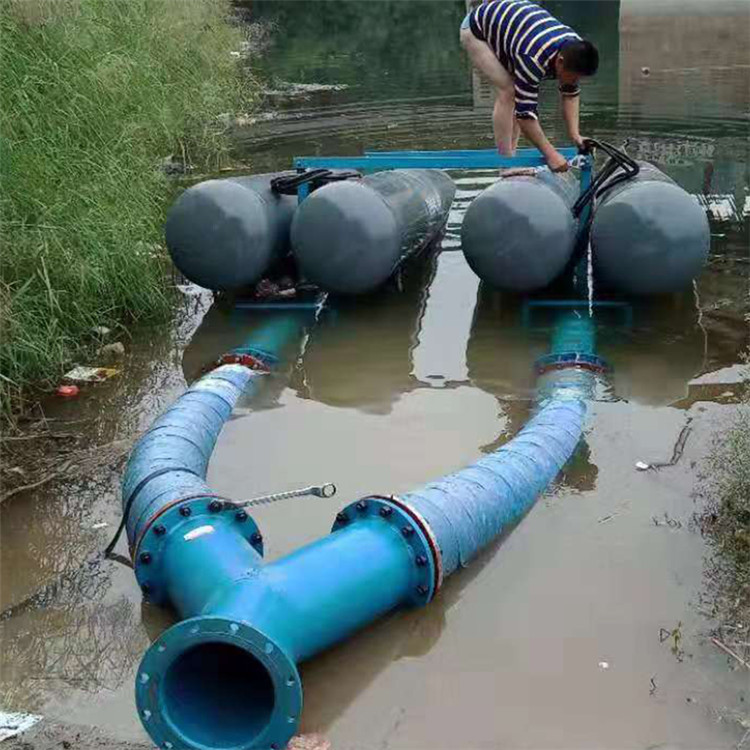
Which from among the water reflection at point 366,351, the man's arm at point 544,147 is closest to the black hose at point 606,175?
the man's arm at point 544,147

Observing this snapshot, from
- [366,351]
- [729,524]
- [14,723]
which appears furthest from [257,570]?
[366,351]

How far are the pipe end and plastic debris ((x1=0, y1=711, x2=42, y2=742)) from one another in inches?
20.9

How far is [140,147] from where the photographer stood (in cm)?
805

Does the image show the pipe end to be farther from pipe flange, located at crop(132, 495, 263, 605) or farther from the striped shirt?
the striped shirt

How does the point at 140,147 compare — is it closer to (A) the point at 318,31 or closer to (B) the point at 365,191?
(B) the point at 365,191

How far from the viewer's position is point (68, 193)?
6.37m

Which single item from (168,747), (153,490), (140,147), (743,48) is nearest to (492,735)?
(168,747)

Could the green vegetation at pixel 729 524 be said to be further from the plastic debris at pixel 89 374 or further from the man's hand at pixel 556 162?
the plastic debris at pixel 89 374

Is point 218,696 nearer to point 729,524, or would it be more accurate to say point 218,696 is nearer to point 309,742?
point 309,742

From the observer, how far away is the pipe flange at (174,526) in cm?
366

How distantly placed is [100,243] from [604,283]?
324 centimetres

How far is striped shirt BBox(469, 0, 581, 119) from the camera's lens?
6.65 m

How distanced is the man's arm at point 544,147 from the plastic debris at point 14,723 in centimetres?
485

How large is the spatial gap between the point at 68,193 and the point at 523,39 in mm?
3044
